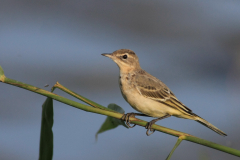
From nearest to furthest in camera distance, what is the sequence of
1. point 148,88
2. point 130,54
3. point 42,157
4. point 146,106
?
point 42,157
point 146,106
point 148,88
point 130,54

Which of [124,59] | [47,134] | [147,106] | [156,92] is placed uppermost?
[124,59]

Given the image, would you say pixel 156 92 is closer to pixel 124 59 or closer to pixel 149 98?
pixel 149 98

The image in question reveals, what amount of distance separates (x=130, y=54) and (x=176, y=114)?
891mm

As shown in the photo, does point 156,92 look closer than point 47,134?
No

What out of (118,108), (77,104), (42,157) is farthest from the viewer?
(118,108)

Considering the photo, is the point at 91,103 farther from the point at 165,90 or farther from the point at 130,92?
the point at 165,90

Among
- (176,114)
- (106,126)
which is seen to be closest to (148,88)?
(176,114)

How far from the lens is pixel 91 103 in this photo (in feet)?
4.40

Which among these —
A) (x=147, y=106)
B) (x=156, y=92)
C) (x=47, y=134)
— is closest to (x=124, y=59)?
(x=156, y=92)

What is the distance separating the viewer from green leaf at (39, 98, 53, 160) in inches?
58.5

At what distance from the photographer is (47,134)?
1524 millimetres

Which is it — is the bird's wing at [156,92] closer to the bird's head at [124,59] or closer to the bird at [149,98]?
the bird at [149,98]

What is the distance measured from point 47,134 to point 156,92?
1.42m

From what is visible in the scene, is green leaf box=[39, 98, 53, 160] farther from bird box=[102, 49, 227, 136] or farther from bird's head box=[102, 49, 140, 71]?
bird's head box=[102, 49, 140, 71]
